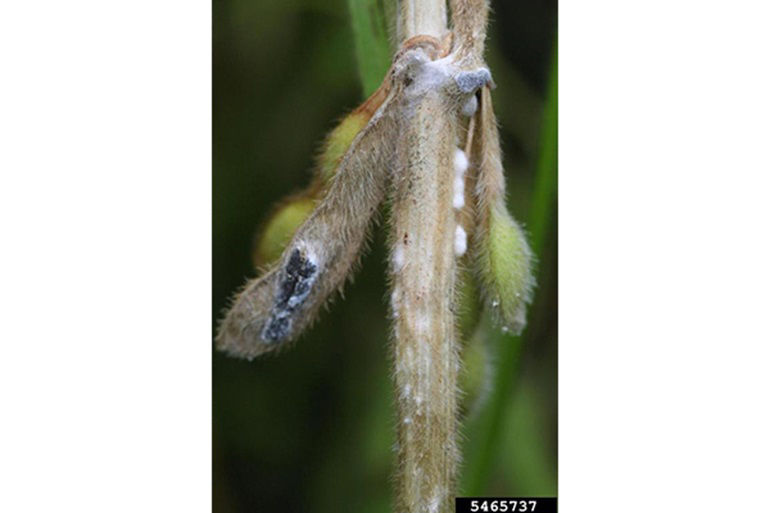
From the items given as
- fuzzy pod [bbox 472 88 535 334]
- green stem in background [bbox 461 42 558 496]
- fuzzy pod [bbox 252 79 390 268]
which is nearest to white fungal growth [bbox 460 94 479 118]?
fuzzy pod [bbox 472 88 535 334]

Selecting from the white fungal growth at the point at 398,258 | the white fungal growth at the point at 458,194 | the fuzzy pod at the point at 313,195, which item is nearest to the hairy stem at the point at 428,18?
the fuzzy pod at the point at 313,195

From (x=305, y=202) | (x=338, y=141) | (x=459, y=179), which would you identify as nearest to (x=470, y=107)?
(x=459, y=179)

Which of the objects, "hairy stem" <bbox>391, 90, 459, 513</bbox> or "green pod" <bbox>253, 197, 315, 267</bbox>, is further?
"green pod" <bbox>253, 197, 315, 267</bbox>

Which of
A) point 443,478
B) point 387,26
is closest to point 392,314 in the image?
point 443,478

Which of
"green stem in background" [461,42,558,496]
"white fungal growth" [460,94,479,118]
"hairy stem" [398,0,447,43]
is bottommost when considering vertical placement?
"green stem in background" [461,42,558,496]

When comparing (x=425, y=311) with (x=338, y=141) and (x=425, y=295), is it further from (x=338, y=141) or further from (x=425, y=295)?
(x=338, y=141)

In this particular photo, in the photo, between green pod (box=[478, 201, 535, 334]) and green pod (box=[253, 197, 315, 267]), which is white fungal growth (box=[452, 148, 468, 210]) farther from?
green pod (box=[253, 197, 315, 267])

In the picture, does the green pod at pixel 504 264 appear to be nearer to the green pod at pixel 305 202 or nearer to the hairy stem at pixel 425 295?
the hairy stem at pixel 425 295
